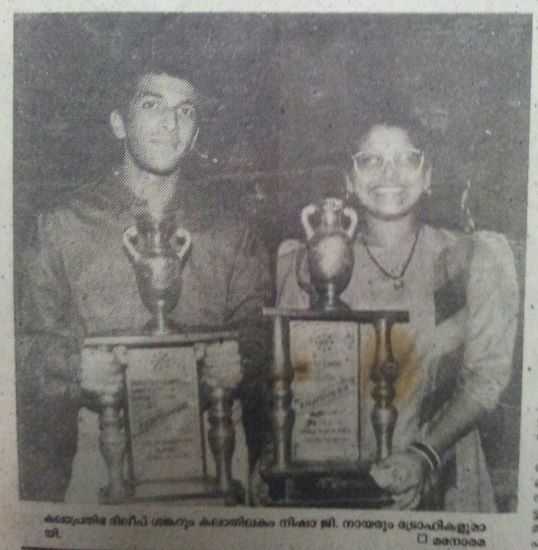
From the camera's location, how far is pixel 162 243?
23.7 inches

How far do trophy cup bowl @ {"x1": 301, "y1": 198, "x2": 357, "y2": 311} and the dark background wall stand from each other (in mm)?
12

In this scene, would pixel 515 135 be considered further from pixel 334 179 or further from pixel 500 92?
pixel 334 179

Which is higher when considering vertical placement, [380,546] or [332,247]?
[332,247]

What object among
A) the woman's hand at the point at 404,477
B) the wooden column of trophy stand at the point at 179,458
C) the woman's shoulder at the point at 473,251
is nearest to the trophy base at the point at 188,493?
the wooden column of trophy stand at the point at 179,458

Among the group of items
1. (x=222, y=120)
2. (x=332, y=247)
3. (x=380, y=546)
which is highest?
(x=222, y=120)

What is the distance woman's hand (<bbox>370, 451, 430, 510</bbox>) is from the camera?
597mm

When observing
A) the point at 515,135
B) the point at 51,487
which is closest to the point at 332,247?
the point at 515,135

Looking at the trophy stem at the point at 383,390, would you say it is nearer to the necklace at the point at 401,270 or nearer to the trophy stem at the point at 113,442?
the necklace at the point at 401,270

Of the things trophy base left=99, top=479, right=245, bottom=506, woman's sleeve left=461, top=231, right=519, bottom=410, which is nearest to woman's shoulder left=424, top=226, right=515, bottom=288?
woman's sleeve left=461, top=231, right=519, bottom=410

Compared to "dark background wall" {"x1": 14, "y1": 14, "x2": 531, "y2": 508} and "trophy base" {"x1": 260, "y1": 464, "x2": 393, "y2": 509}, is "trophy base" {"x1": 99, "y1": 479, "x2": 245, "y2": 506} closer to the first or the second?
"trophy base" {"x1": 260, "y1": 464, "x2": 393, "y2": 509}

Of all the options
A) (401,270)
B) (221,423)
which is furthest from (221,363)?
(401,270)

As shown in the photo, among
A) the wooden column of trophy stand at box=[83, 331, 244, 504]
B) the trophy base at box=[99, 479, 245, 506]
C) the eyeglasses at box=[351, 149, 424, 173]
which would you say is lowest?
the trophy base at box=[99, 479, 245, 506]

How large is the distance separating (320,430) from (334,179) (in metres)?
0.21
